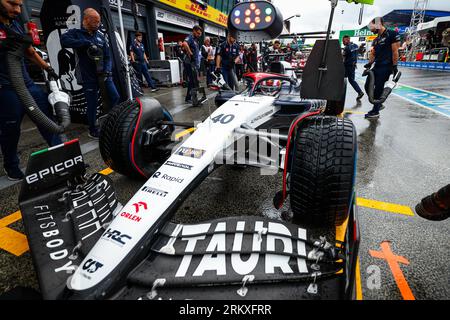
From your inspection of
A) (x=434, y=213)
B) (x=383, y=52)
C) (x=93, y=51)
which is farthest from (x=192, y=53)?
(x=434, y=213)

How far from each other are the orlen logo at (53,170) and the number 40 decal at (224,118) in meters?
1.05

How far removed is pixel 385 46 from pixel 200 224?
4950mm

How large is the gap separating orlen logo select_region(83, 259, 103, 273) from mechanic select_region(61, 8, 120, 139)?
332 centimetres

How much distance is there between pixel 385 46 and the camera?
4.50 m

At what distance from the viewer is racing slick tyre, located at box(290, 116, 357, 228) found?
1.40 m

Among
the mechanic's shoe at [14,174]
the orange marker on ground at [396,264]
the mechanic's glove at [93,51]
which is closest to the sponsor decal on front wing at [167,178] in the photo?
the orange marker on ground at [396,264]

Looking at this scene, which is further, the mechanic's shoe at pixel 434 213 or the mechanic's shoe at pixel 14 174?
the mechanic's shoe at pixel 14 174

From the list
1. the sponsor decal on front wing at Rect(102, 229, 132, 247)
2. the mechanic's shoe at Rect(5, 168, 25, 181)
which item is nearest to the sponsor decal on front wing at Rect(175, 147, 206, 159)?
the sponsor decal on front wing at Rect(102, 229, 132, 247)

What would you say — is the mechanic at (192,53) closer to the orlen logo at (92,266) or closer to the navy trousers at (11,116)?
the navy trousers at (11,116)

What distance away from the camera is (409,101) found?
6.51m

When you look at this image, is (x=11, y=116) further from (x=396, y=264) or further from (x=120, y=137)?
(x=396, y=264)

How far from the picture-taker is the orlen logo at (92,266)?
3.38 ft

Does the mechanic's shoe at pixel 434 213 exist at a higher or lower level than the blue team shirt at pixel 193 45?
lower
